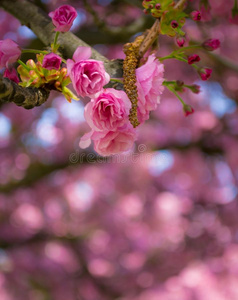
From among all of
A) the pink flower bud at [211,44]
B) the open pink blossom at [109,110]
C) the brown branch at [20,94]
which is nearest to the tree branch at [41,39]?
the brown branch at [20,94]

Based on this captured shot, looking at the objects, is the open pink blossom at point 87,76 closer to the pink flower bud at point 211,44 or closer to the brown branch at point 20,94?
the brown branch at point 20,94

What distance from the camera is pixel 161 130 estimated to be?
5004mm

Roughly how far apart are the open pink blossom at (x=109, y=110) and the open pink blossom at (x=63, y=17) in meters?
0.19

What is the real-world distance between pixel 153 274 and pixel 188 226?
897 millimetres

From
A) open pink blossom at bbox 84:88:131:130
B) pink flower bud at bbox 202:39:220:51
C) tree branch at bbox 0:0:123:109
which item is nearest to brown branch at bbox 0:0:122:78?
tree branch at bbox 0:0:123:109

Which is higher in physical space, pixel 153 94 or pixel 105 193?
pixel 153 94

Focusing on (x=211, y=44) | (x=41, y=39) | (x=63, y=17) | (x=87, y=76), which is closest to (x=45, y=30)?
(x=41, y=39)

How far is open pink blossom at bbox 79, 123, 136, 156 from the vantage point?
902 millimetres

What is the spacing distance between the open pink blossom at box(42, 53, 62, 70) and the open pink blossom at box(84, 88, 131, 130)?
5.1 inches

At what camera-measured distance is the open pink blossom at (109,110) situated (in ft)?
2.79

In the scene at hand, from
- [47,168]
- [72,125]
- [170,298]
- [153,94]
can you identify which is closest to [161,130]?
[72,125]

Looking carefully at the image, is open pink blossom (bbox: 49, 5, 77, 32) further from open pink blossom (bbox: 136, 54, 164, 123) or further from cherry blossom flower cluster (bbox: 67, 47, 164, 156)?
open pink blossom (bbox: 136, 54, 164, 123)

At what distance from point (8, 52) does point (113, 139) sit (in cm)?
32

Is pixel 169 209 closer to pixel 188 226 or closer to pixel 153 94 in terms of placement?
pixel 188 226
